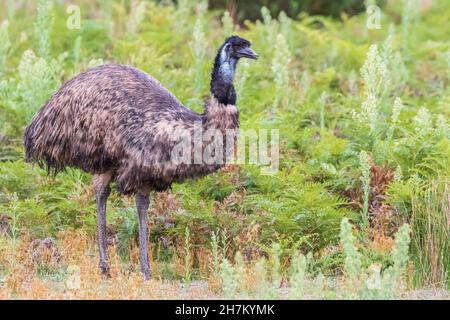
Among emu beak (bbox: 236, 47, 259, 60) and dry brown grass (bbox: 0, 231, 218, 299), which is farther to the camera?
emu beak (bbox: 236, 47, 259, 60)

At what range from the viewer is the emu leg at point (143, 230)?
1004 centimetres

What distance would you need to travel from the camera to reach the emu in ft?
32.0

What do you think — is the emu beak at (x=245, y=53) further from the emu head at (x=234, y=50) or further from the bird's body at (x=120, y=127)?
the bird's body at (x=120, y=127)

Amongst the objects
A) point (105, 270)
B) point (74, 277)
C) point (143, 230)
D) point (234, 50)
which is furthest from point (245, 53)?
point (74, 277)

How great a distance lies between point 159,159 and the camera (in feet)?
32.1

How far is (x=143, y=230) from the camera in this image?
10.2 m

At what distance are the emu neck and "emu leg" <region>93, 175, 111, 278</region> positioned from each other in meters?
1.31

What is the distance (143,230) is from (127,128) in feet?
2.81

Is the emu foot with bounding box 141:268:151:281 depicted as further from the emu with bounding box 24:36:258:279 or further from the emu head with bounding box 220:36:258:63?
the emu head with bounding box 220:36:258:63

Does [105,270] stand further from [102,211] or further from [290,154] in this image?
[290,154]

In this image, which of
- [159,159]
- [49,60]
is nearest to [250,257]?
[159,159]

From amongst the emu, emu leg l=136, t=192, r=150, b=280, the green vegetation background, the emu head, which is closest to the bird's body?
the emu

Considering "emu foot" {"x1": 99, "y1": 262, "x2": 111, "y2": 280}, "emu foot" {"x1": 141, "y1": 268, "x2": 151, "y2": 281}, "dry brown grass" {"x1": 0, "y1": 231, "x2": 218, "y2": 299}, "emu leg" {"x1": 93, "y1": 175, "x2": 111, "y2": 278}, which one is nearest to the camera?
"dry brown grass" {"x1": 0, "y1": 231, "x2": 218, "y2": 299}
